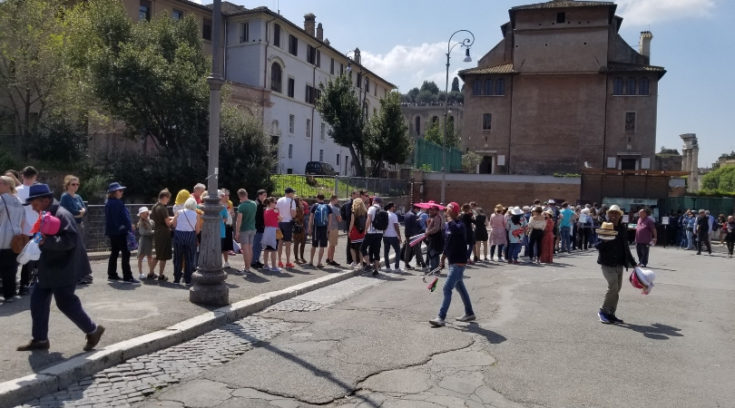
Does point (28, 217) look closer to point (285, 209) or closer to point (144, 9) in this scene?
point (285, 209)

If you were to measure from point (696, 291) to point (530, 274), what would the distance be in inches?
144

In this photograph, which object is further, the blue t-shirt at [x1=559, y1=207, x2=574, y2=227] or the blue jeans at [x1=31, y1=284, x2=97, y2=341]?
the blue t-shirt at [x1=559, y1=207, x2=574, y2=227]

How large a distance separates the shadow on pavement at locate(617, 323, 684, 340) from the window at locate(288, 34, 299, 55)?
43.1 metres

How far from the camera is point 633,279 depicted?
9289mm

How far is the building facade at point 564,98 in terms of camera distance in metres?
50.0

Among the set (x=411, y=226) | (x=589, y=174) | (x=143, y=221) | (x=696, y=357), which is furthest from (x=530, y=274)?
(x=589, y=174)

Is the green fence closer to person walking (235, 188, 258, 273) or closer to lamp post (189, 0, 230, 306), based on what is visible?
person walking (235, 188, 258, 273)

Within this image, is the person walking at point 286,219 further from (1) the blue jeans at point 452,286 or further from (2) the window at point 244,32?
(2) the window at point 244,32

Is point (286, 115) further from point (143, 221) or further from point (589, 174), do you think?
point (143, 221)

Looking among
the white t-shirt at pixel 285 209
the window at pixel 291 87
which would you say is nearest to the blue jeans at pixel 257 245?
the white t-shirt at pixel 285 209

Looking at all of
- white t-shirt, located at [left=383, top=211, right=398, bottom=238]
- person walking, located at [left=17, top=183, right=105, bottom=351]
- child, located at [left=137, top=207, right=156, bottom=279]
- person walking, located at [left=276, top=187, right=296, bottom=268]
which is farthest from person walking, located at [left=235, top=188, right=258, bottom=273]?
person walking, located at [left=17, top=183, right=105, bottom=351]

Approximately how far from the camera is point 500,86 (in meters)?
53.1

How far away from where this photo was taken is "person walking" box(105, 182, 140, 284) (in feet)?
33.3

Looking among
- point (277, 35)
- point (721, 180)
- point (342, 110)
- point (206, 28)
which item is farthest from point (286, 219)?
point (721, 180)
